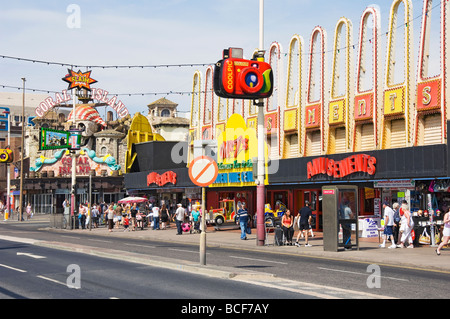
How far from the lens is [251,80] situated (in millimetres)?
24531

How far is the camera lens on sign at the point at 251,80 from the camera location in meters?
24.4

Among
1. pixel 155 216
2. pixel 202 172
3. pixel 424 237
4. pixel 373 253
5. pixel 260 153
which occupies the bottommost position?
pixel 373 253

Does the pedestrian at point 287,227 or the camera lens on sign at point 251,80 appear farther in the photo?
the pedestrian at point 287,227

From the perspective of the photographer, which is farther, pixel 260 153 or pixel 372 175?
pixel 372 175

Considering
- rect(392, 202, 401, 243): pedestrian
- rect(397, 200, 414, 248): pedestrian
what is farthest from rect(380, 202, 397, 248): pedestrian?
rect(397, 200, 414, 248): pedestrian

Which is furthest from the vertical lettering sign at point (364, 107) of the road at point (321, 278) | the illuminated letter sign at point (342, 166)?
the road at point (321, 278)

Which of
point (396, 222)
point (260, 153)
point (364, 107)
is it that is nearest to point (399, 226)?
point (396, 222)

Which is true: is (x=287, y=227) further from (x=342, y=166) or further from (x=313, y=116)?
(x=313, y=116)

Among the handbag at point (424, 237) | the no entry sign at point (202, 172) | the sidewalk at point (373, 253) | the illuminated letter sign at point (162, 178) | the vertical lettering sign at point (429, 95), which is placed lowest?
the sidewalk at point (373, 253)

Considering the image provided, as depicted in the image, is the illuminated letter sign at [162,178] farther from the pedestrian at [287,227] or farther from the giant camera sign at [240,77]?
the giant camera sign at [240,77]

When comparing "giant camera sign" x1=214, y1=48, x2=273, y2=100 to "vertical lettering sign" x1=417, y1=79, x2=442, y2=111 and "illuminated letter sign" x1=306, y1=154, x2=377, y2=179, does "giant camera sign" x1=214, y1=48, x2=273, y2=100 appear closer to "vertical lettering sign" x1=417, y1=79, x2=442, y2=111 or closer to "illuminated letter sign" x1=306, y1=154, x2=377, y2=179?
"illuminated letter sign" x1=306, y1=154, x2=377, y2=179

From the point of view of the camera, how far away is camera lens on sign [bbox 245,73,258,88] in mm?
24391
